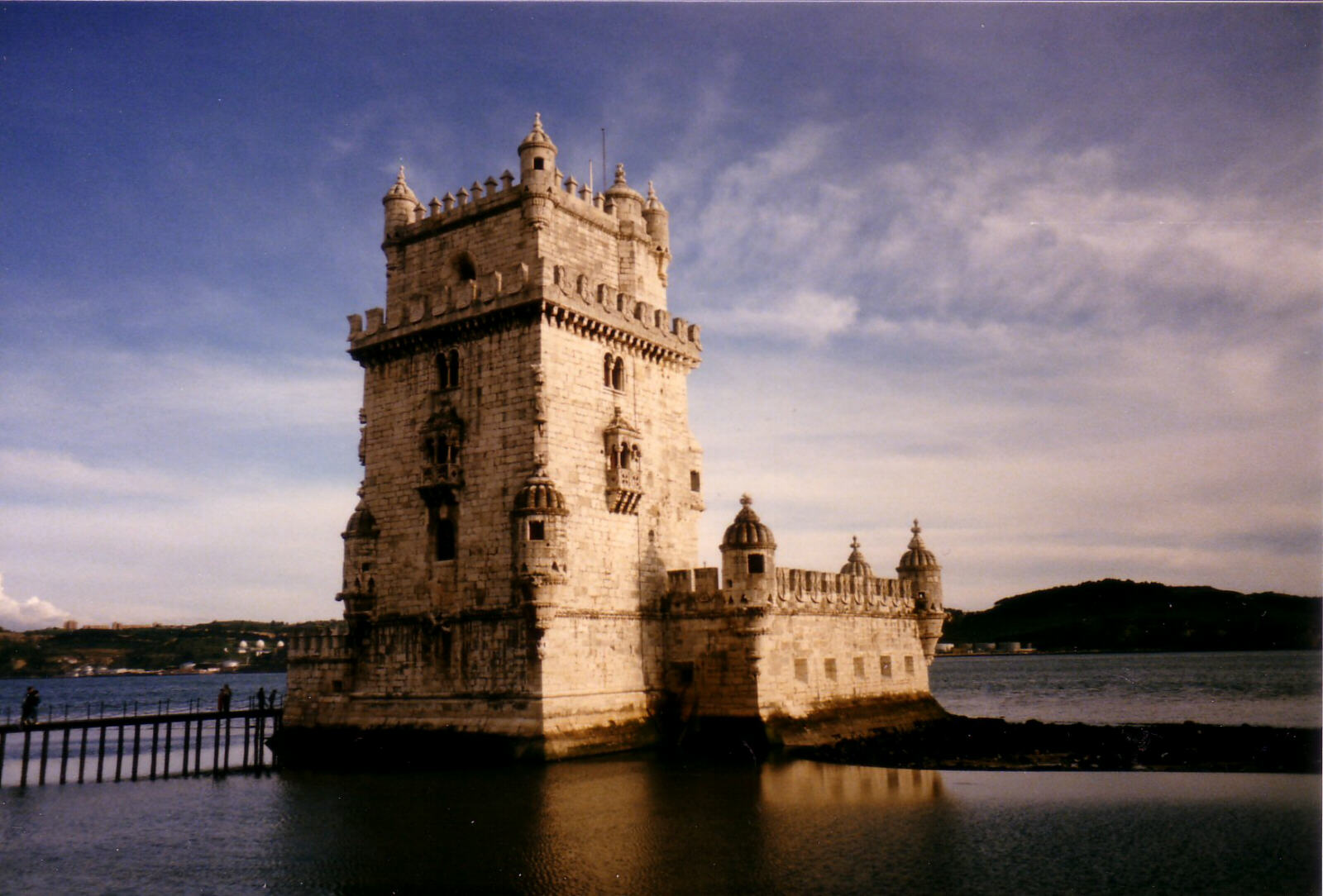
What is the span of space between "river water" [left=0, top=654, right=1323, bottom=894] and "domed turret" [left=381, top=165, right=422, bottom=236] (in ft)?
62.9

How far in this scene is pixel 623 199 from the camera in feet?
128

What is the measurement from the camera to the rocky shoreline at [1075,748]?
32031mm

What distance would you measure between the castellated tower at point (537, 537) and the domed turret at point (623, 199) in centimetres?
18

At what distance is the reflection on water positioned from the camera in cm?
1841

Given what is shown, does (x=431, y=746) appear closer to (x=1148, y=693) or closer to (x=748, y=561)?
(x=748, y=561)

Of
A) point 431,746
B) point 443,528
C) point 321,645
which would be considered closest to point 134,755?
point 321,645

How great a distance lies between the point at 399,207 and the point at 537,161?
6.80 m

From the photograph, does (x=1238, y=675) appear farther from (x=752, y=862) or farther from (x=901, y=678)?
(x=752, y=862)

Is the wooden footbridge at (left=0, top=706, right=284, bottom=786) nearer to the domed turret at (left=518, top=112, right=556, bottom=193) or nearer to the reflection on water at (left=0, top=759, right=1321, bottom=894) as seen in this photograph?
the reflection on water at (left=0, top=759, right=1321, bottom=894)

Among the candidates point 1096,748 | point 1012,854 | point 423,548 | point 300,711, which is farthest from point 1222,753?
point 300,711

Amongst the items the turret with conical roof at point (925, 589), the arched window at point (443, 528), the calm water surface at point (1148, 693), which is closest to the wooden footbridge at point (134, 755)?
the arched window at point (443, 528)

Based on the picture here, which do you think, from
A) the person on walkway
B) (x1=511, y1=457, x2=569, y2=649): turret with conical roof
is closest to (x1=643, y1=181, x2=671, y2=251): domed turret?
(x1=511, y1=457, x2=569, y2=649): turret with conical roof

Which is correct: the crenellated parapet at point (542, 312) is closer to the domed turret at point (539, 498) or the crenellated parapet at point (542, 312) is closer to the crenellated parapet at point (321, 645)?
the domed turret at point (539, 498)

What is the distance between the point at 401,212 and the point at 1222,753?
33.4 meters
